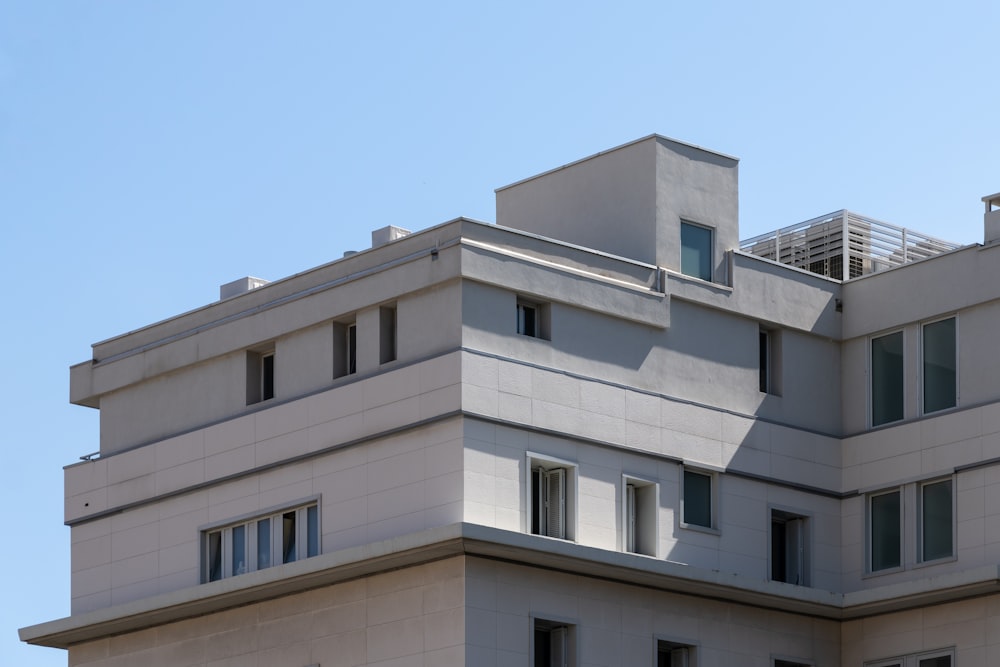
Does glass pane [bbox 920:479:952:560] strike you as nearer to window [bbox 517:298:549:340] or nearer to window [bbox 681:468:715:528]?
window [bbox 681:468:715:528]

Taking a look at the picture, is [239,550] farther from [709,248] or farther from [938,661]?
[938,661]

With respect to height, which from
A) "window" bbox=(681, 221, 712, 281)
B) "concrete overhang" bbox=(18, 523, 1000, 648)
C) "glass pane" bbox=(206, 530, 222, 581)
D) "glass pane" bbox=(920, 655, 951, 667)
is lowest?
"glass pane" bbox=(920, 655, 951, 667)

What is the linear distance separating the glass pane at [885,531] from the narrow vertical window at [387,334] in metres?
12.9

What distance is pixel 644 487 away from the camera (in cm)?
5119

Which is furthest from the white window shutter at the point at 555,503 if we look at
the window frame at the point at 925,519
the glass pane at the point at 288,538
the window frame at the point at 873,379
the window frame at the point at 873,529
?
the window frame at the point at 873,379

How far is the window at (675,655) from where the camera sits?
168 feet

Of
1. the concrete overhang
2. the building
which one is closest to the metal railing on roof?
the building

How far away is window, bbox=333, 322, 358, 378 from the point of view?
51375 mm

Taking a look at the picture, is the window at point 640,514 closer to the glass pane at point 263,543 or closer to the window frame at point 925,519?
the window frame at point 925,519

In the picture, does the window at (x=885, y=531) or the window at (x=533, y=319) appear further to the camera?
the window at (x=885, y=531)

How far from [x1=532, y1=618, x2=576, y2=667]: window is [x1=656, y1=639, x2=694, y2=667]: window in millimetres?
3007

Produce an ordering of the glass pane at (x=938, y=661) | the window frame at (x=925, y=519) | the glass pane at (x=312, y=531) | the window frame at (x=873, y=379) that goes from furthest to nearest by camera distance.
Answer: the window frame at (x=873, y=379), the window frame at (x=925, y=519), the glass pane at (x=938, y=661), the glass pane at (x=312, y=531)

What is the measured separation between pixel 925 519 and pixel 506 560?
11.4 meters

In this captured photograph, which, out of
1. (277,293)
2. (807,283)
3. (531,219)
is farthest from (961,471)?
(277,293)
